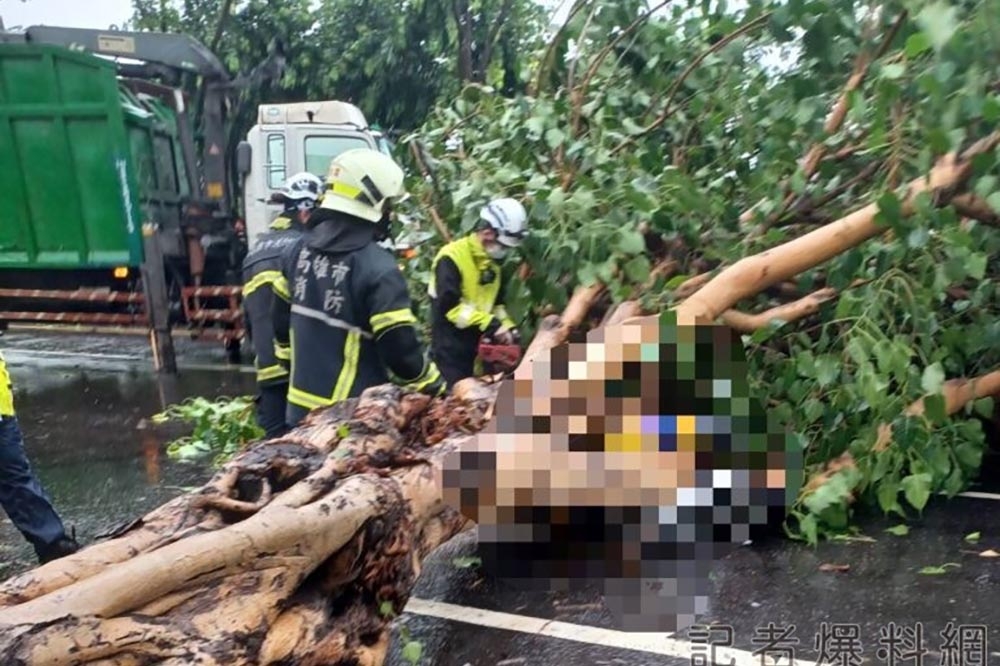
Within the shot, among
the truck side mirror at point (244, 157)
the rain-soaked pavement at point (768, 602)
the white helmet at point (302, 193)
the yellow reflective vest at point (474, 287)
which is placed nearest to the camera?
the rain-soaked pavement at point (768, 602)

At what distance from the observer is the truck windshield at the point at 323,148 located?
10281 mm

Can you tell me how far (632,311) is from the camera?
4242 millimetres

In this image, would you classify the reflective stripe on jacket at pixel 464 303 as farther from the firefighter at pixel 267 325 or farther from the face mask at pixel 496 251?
the firefighter at pixel 267 325

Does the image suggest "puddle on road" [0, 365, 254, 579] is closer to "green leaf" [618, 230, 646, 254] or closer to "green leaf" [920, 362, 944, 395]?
"green leaf" [618, 230, 646, 254]

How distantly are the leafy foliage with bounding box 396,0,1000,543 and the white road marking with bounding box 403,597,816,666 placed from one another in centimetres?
80

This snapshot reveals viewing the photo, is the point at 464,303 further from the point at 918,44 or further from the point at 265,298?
the point at 918,44

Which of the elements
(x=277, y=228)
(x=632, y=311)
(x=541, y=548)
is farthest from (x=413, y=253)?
(x=541, y=548)

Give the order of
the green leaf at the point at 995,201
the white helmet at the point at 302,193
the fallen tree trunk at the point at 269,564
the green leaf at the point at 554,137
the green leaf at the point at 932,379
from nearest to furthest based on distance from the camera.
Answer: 1. the fallen tree trunk at the point at 269,564
2. the green leaf at the point at 995,201
3. the green leaf at the point at 932,379
4. the green leaf at the point at 554,137
5. the white helmet at the point at 302,193

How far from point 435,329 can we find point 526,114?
1.29m

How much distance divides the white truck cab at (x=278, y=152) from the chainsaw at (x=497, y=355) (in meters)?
5.44

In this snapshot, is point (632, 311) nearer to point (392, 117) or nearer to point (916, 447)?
point (916, 447)

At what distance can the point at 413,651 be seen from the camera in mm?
3480

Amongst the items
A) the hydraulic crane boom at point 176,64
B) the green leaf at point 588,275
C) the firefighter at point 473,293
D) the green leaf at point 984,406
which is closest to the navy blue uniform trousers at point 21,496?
the firefighter at point 473,293

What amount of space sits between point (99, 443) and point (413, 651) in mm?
4431
